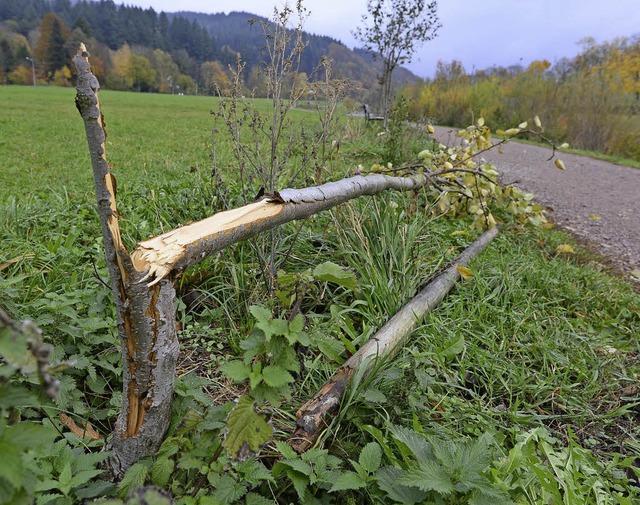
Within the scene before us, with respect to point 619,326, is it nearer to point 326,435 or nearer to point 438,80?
point 326,435

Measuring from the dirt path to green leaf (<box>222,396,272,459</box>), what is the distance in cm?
432

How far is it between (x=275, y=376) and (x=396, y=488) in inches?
22.8

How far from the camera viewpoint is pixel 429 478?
127cm

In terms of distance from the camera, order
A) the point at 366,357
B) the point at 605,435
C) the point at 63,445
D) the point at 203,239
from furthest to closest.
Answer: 1. the point at 605,435
2. the point at 366,357
3. the point at 203,239
4. the point at 63,445

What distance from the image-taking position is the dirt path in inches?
196

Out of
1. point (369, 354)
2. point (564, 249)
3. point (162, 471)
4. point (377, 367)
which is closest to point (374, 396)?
point (377, 367)

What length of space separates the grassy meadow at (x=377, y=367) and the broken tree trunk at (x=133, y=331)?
0.09 m

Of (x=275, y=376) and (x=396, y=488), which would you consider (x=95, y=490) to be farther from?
(x=396, y=488)

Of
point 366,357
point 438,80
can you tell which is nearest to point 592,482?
point 366,357

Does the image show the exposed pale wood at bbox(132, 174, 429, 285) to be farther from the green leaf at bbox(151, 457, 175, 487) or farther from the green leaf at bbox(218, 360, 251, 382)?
the green leaf at bbox(151, 457, 175, 487)

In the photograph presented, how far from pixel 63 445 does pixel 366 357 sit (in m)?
1.21

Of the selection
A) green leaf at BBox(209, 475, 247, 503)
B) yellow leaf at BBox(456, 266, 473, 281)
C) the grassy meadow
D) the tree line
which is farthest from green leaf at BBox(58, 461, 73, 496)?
the tree line

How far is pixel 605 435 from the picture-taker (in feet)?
6.82

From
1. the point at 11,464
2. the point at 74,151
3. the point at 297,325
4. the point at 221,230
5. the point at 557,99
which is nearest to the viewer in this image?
the point at 11,464
